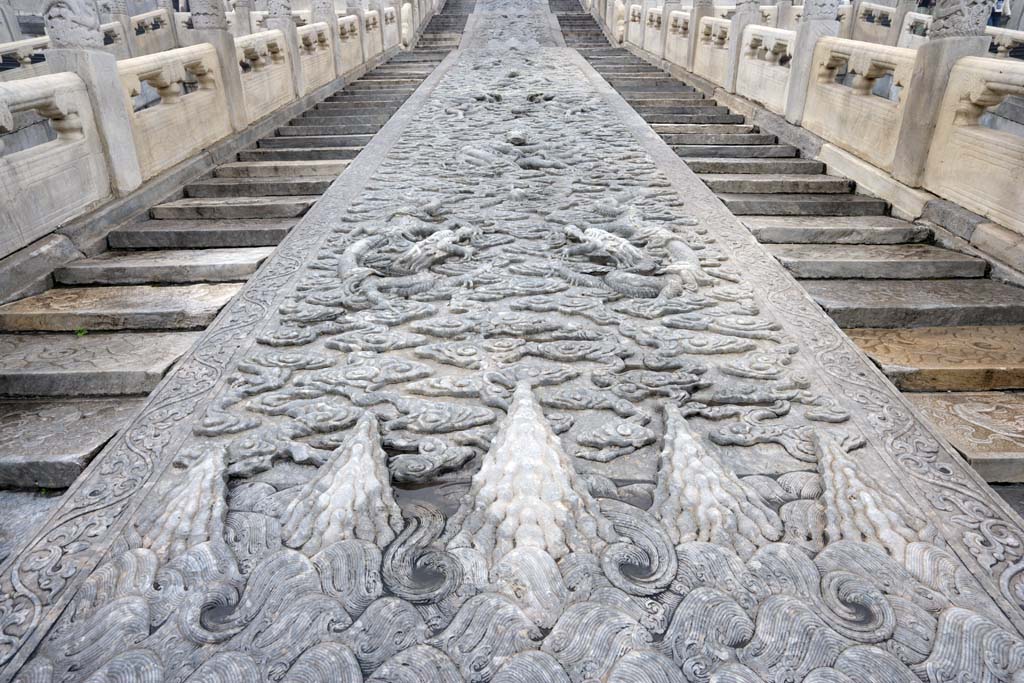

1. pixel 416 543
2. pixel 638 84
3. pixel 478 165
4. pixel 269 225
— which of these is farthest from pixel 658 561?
pixel 638 84

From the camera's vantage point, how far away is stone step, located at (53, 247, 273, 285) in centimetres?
417

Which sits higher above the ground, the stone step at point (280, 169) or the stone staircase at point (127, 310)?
the stone step at point (280, 169)

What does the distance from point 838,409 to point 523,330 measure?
147cm

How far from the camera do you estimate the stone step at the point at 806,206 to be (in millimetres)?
5160

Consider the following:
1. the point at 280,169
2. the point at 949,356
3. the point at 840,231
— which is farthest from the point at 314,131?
the point at 949,356

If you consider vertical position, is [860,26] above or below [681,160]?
above

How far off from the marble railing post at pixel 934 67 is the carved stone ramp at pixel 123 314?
15.4ft

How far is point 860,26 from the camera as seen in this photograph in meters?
13.1

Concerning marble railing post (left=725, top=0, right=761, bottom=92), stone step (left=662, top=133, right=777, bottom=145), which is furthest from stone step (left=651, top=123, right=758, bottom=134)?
marble railing post (left=725, top=0, right=761, bottom=92)

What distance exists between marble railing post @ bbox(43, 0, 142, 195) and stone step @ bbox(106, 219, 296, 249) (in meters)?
0.56

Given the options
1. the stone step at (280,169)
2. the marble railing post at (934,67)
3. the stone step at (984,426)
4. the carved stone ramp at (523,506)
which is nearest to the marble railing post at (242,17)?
the stone step at (280,169)

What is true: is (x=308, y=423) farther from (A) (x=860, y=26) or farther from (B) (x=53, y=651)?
(A) (x=860, y=26)

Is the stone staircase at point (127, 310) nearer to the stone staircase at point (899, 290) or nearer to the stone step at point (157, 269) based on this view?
the stone step at point (157, 269)

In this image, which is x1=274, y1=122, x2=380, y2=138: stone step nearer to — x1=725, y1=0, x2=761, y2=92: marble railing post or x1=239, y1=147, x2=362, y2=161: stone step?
x1=239, y1=147, x2=362, y2=161: stone step
